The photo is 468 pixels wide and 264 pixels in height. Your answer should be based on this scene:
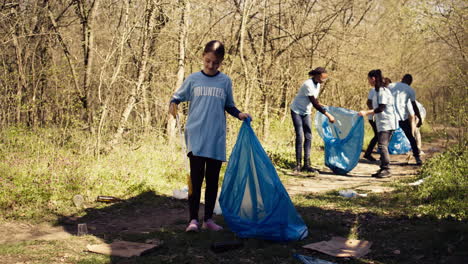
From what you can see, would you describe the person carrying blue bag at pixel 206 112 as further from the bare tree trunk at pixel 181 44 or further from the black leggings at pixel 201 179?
the bare tree trunk at pixel 181 44

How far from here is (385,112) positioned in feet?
27.0

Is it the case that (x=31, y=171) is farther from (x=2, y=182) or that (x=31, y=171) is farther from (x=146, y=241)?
(x=146, y=241)

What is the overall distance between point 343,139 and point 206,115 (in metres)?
5.13

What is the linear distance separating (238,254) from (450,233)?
1788 millimetres

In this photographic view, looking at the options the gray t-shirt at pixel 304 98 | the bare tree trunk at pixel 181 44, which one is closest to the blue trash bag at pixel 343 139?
the gray t-shirt at pixel 304 98

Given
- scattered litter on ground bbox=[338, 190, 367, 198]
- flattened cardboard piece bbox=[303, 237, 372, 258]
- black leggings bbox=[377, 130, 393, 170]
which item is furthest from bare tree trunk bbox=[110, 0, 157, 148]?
flattened cardboard piece bbox=[303, 237, 372, 258]

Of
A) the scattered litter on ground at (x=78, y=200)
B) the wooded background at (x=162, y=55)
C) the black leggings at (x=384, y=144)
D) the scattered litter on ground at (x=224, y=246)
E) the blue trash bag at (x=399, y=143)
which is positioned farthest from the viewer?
the blue trash bag at (x=399, y=143)

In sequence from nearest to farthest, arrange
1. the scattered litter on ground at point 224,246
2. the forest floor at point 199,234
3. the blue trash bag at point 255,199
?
the forest floor at point 199,234, the scattered litter on ground at point 224,246, the blue trash bag at point 255,199

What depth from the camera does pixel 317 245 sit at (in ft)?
13.2

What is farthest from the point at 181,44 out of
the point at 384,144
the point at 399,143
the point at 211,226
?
the point at 399,143

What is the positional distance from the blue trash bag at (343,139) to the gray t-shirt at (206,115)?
4.94 metres

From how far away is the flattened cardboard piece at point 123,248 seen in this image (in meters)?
3.74

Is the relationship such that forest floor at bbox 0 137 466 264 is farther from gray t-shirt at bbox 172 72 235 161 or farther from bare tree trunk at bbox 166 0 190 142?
bare tree trunk at bbox 166 0 190 142

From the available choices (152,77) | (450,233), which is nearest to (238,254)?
(450,233)
